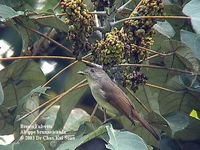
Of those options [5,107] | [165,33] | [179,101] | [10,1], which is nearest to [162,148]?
[179,101]

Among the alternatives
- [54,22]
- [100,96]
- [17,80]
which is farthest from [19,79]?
[100,96]

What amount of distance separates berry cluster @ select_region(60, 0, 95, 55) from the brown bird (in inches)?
4.1

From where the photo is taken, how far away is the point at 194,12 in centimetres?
186

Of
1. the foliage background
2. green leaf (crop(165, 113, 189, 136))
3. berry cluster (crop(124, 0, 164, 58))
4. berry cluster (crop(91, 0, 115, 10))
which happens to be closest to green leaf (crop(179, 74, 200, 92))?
the foliage background

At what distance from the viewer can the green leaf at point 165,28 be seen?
2031mm

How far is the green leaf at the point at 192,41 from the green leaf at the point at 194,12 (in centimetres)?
8

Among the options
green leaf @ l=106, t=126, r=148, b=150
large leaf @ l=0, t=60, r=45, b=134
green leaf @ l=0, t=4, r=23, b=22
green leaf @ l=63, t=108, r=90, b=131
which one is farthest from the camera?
green leaf @ l=63, t=108, r=90, b=131

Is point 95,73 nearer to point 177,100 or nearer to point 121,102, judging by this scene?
point 121,102

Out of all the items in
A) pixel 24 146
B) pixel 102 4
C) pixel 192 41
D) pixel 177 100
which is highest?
pixel 102 4

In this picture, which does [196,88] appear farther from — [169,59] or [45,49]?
[45,49]

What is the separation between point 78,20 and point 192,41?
1.03ft

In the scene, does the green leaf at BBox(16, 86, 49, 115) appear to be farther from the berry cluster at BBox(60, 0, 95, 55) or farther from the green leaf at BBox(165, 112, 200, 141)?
the green leaf at BBox(165, 112, 200, 141)

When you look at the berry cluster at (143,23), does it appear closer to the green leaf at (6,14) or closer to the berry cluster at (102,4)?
the berry cluster at (102,4)

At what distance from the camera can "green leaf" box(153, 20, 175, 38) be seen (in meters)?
2.03
